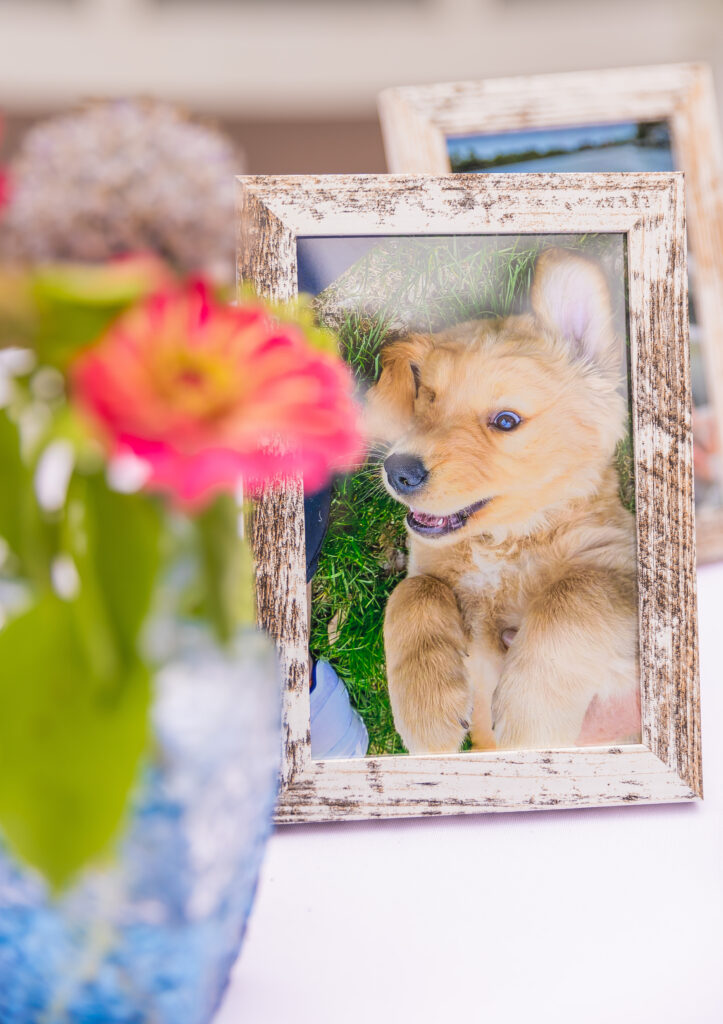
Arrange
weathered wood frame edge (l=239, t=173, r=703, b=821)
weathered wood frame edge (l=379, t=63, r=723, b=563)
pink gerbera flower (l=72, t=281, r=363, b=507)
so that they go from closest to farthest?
pink gerbera flower (l=72, t=281, r=363, b=507) → weathered wood frame edge (l=239, t=173, r=703, b=821) → weathered wood frame edge (l=379, t=63, r=723, b=563)

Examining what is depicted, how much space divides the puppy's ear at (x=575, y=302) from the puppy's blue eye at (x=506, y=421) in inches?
2.3

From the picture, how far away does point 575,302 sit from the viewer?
51cm

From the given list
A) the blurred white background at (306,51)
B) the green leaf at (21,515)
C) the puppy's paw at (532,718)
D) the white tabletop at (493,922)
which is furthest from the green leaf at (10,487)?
the blurred white background at (306,51)

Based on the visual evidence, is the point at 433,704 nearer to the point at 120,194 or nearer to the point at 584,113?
the point at 120,194

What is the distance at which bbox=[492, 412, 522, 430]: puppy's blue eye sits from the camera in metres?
0.50

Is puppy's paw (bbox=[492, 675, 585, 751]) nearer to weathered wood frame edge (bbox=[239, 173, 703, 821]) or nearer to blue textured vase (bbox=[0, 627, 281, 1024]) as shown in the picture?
weathered wood frame edge (bbox=[239, 173, 703, 821])

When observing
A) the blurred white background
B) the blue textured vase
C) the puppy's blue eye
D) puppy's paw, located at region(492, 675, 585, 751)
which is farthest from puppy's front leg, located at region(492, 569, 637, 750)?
the blurred white background

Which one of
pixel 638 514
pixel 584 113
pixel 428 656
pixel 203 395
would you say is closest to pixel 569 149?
pixel 584 113

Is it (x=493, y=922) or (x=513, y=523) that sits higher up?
(x=513, y=523)

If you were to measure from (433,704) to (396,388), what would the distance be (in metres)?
0.20

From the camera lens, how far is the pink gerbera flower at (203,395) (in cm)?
20

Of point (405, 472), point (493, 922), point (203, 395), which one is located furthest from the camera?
point (405, 472)

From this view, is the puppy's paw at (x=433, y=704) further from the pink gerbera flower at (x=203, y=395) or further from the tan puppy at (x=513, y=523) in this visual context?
the pink gerbera flower at (x=203, y=395)

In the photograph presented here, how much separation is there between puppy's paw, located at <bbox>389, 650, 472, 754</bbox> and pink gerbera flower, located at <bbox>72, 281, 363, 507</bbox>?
0.29 meters
